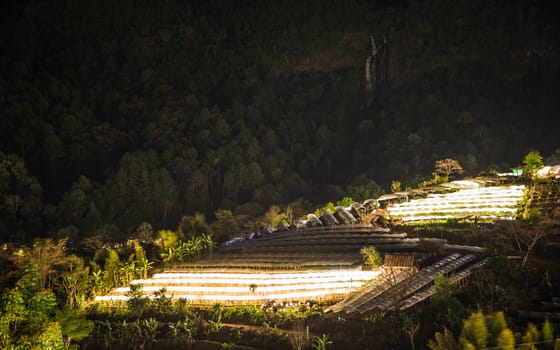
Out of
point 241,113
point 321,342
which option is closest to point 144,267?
point 321,342

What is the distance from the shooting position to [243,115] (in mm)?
76688

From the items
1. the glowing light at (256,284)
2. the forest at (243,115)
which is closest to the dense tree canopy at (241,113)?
the forest at (243,115)

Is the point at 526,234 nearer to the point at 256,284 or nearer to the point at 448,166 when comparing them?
the point at 256,284

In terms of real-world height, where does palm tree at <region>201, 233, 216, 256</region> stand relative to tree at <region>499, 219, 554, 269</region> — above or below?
above

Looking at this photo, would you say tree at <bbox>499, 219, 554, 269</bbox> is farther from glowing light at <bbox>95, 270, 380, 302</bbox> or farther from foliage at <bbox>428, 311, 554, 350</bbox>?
foliage at <bbox>428, 311, 554, 350</bbox>

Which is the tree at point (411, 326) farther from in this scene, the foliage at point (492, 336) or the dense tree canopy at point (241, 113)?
the dense tree canopy at point (241, 113)

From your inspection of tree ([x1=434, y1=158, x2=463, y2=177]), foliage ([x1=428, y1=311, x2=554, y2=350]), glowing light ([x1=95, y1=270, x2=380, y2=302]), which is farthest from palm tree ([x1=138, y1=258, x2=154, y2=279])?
tree ([x1=434, y1=158, x2=463, y2=177])

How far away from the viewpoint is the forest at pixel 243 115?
5600cm

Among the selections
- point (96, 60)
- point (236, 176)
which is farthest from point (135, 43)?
point (236, 176)

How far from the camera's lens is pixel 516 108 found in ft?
217

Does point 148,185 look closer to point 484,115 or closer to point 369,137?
point 369,137

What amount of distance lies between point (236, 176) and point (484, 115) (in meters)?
29.9

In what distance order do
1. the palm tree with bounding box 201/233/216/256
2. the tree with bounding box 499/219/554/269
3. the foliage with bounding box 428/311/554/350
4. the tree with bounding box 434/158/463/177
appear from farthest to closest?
the tree with bounding box 434/158/463/177 → the palm tree with bounding box 201/233/216/256 → the tree with bounding box 499/219/554/269 → the foliage with bounding box 428/311/554/350

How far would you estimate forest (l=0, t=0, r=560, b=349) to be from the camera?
56.0 m
